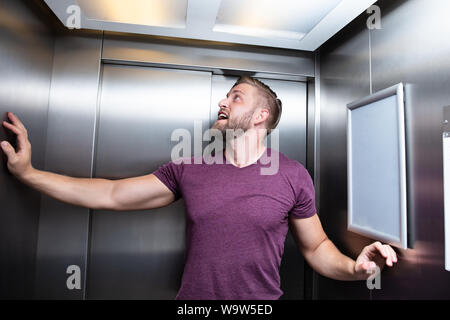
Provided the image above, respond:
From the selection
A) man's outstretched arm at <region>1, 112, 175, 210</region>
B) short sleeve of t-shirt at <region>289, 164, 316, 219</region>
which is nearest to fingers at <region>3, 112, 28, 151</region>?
man's outstretched arm at <region>1, 112, 175, 210</region>

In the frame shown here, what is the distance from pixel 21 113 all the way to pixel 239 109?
91cm

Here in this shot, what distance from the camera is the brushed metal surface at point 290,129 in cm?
167

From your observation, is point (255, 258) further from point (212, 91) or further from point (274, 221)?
point (212, 91)

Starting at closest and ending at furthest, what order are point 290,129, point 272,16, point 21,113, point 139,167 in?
point 21,113 → point 272,16 → point 139,167 → point 290,129

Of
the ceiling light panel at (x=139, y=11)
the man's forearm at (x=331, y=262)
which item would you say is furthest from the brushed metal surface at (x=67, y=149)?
the man's forearm at (x=331, y=262)

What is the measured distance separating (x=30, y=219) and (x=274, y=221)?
3.57ft

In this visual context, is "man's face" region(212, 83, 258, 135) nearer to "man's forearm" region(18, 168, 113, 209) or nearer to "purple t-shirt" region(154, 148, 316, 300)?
"purple t-shirt" region(154, 148, 316, 300)

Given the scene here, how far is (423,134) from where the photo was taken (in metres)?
0.95

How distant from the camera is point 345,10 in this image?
115 cm

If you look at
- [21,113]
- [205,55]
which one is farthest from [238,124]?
[21,113]

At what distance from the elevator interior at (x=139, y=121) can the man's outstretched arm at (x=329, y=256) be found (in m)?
0.11

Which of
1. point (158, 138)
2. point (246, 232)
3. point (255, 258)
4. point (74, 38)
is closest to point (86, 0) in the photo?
point (74, 38)

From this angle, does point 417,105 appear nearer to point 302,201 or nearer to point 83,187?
point 302,201

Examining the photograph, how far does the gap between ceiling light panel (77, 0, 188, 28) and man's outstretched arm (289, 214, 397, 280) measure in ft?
3.36
